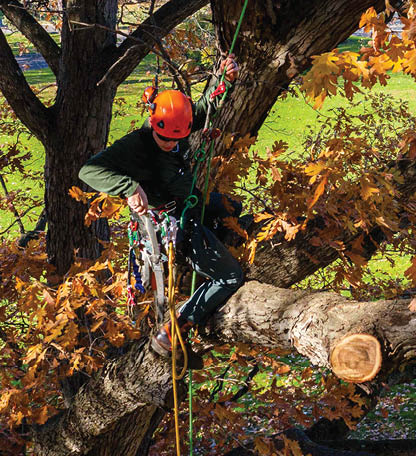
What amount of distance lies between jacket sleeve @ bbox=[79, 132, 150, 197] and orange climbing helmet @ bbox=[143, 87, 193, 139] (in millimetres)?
199

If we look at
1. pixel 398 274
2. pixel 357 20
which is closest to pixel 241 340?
pixel 357 20

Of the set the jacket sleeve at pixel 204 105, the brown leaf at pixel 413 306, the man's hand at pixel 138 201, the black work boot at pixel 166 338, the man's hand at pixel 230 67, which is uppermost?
the man's hand at pixel 230 67

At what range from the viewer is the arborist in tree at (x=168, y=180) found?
2834 mm

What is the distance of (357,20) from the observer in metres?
3.19

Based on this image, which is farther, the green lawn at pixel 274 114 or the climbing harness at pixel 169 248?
the green lawn at pixel 274 114

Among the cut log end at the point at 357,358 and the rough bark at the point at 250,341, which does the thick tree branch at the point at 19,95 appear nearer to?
the rough bark at the point at 250,341

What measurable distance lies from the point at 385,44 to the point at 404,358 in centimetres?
158

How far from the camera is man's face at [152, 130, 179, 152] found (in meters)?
3.01

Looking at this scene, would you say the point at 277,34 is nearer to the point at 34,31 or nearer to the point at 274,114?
the point at 34,31

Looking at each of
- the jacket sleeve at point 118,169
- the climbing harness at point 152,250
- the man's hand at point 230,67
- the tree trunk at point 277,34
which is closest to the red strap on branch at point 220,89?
the man's hand at point 230,67

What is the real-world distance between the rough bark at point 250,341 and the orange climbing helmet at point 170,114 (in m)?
1.00

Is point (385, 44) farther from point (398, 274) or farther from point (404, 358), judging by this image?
point (398, 274)

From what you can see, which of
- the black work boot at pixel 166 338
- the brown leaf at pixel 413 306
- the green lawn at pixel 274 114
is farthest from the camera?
the green lawn at pixel 274 114

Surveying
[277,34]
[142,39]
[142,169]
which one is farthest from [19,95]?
[277,34]
